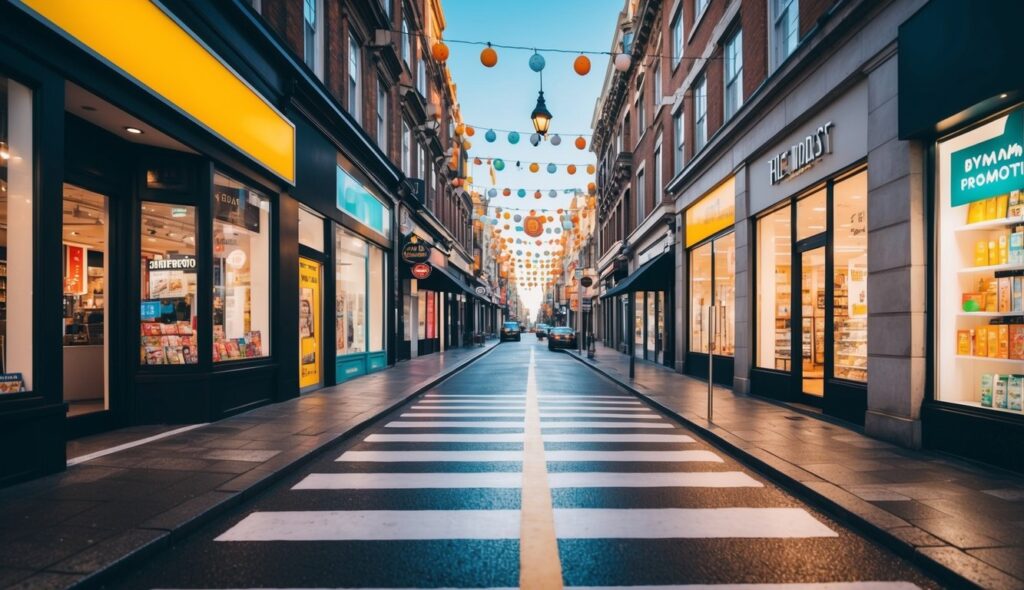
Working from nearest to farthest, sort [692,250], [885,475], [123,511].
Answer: [123,511] < [885,475] < [692,250]

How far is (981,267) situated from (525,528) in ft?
20.0

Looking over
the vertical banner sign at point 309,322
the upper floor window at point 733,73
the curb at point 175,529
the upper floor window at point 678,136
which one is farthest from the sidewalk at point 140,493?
the upper floor window at point 678,136

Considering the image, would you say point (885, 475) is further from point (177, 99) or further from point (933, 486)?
point (177, 99)

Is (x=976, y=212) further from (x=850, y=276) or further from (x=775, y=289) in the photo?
(x=775, y=289)

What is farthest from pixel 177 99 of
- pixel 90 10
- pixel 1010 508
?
pixel 1010 508

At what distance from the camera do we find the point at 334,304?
1394cm

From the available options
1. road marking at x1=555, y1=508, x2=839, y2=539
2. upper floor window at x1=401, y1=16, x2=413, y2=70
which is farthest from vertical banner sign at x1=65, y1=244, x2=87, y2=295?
upper floor window at x1=401, y1=16, x2=413, y2=70

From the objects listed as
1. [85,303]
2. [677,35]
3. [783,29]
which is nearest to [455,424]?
[85,303]

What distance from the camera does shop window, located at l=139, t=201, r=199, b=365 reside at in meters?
8.69

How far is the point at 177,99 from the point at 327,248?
6.03 meters

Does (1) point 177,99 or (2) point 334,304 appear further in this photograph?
(2) point 334,304

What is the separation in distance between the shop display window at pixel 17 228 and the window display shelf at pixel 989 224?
10005mm

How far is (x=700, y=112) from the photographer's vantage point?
17.3m

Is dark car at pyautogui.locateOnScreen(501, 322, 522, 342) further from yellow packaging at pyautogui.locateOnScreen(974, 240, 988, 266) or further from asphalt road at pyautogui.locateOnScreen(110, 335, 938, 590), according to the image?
yellow packaging at pyautogui.locateOnScreen(974, 240, 988, 266)
